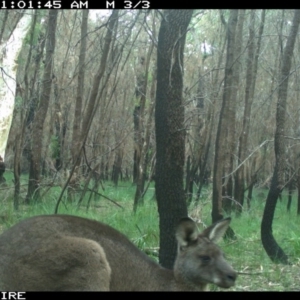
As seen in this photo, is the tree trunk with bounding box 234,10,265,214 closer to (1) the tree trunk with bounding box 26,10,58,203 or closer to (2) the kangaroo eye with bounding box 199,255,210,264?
(1) the tree trunk with bounding box 26,10,58,203

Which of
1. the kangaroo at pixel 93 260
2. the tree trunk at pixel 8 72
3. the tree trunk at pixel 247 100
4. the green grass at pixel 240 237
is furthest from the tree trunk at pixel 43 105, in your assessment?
the kangaroo at pixel 93 260

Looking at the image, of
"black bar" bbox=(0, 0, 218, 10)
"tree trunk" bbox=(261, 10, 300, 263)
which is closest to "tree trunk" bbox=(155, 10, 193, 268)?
"black bar" bbox=(0, 0, 218, 10)

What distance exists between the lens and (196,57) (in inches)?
1020

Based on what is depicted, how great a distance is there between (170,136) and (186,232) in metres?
2.00

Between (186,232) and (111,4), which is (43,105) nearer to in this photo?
→ (111,4)

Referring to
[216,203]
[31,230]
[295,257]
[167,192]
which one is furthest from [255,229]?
[31,230]

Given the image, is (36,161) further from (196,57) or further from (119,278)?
(119,278)

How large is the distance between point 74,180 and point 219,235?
34.5ft

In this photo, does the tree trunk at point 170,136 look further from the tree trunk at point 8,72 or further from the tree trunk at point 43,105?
the tree trunk at point 43,105

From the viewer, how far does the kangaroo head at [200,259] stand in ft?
17.5

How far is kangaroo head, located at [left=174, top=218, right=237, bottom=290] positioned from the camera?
5.33 metres

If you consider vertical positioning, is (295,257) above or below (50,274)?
below

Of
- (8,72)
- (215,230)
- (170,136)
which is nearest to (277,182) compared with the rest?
(170,136)

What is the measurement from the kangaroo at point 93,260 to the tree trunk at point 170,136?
1625 millimetres
